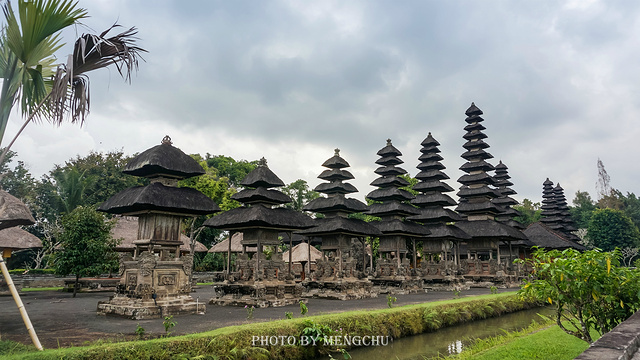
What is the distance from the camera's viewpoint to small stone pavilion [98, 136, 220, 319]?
43.6 feet

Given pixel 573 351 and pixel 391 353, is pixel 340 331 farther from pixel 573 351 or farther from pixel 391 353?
pixel 573 351

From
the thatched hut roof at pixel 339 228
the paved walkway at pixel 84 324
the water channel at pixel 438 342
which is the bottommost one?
the water channel at pixel 438 342

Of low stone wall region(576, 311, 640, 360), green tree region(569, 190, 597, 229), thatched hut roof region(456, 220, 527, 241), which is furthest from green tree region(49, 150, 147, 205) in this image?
green tree region(569, 190, 597, 229)

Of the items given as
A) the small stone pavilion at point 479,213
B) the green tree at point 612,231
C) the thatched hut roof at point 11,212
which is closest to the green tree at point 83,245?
the thatched hut roof at point 11,212

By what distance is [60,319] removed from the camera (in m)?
12.6

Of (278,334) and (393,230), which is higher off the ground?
(393,230)

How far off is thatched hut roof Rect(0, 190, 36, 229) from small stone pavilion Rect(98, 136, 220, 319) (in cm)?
563

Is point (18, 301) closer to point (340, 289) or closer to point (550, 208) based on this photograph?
point (340, 289)

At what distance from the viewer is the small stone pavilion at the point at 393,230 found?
84.5ft

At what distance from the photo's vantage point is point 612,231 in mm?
53750

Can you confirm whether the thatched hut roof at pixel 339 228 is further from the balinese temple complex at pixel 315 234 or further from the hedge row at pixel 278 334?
the hedge row at pixel 278 334

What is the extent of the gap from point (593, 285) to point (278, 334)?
6672 millimetres

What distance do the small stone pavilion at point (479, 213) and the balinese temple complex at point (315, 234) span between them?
0.10m

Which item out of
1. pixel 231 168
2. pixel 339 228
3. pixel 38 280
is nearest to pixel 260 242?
pixel 339 228
